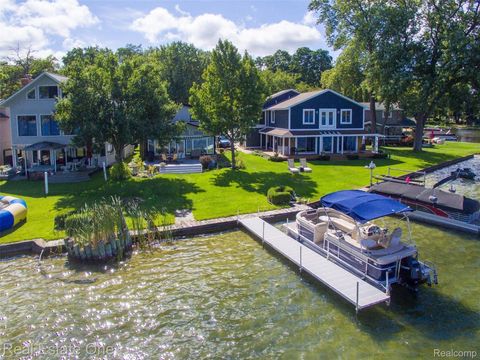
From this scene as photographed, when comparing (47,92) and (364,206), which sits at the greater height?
(47,92)

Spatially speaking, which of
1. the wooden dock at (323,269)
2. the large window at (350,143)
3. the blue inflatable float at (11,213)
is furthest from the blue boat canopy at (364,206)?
the large window at (350,143)

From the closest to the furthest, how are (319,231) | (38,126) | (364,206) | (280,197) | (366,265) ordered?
(366,265) → (364,206) → (319,231) → (280,197) → (38,126)

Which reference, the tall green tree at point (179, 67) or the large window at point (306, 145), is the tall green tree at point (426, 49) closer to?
the large window at point (306, 145)

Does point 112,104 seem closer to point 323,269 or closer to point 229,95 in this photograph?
point 229,95

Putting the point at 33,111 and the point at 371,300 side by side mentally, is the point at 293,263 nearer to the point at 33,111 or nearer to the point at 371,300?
the point at 371,300

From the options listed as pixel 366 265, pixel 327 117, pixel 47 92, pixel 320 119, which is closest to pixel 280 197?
pixel 366 265

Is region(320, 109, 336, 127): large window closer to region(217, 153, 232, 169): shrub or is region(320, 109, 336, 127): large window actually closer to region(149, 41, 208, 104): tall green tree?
region(217, 153, 232, 169): shrub

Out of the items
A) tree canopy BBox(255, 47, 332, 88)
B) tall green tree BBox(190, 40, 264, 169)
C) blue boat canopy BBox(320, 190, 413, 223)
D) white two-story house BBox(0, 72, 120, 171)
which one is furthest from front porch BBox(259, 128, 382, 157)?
tree canopy BBox(255, 47, 332, 88)
